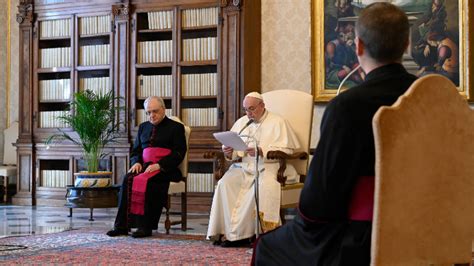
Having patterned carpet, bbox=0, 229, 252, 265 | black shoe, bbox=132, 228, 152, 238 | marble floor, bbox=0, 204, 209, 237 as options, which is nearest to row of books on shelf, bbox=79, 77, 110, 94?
marble floor, bbox=0, 204, 209, 237

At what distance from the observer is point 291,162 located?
5.89 m

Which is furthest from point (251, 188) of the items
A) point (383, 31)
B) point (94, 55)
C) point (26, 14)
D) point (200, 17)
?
point (26, 14)

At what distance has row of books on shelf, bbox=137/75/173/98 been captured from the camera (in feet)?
28.0

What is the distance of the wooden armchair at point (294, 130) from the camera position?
562 centimetres

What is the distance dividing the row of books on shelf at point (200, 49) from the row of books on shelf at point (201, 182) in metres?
1.36

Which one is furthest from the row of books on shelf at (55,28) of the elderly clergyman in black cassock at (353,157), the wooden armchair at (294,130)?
the elderly clergyman in black cassock at (353,157)

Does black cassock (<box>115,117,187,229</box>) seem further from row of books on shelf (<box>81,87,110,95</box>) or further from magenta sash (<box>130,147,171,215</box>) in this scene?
row of books on shelf (<box>81,87,110,95</box>)

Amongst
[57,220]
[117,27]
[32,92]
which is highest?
[117,27]

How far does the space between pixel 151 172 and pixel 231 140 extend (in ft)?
4.41

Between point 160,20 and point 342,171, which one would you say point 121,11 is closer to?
point 160,20

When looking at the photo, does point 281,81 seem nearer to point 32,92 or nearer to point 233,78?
point 233,78

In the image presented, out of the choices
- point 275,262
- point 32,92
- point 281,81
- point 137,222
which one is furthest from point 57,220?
point 275,262

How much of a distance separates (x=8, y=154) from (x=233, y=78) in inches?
156

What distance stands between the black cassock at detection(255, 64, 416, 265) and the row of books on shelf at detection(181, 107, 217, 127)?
6124mm
